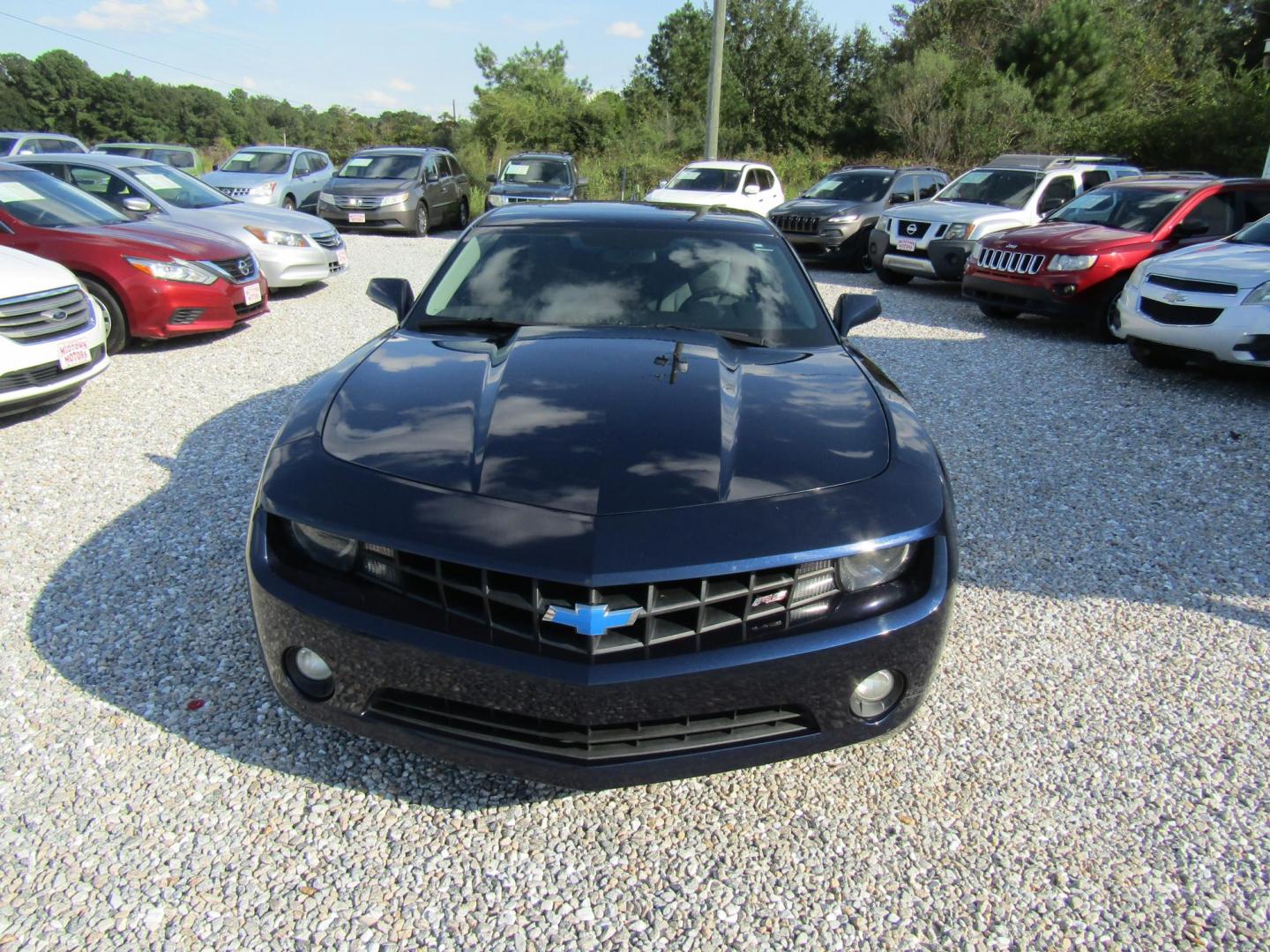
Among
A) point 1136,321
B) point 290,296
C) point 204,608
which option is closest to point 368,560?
point 204,608

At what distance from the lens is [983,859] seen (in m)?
2.31

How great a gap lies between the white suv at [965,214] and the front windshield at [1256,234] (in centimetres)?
355

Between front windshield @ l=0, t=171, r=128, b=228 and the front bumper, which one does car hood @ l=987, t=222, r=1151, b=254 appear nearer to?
the front bumper

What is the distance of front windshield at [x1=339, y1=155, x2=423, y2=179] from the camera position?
55.4 ft

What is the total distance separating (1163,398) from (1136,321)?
89 cm

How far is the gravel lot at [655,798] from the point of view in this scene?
2.10 metres

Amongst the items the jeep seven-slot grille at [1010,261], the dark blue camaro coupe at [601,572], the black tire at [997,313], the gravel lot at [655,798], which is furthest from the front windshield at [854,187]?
the dark blue camaro coupe at [601,572]

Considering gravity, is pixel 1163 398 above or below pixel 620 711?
below

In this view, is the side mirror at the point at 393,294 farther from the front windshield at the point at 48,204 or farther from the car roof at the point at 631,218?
the front windshield at the point at 48,204

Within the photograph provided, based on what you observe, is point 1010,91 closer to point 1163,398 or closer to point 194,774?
point 1163,398

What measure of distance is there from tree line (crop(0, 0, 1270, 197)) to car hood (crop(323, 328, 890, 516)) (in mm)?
21006

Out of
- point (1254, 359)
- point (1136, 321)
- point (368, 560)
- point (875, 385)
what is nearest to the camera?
point (368, 560)

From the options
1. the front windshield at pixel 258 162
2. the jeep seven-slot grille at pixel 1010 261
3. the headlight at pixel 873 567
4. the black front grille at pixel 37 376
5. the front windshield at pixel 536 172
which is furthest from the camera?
the front windshield at pixel 536 172

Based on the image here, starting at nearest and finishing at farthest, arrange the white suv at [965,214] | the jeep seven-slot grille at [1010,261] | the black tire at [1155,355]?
the black tire at [1155,355], the jeep seven-slot grille at [1010,261], the white suv at [965,214]
